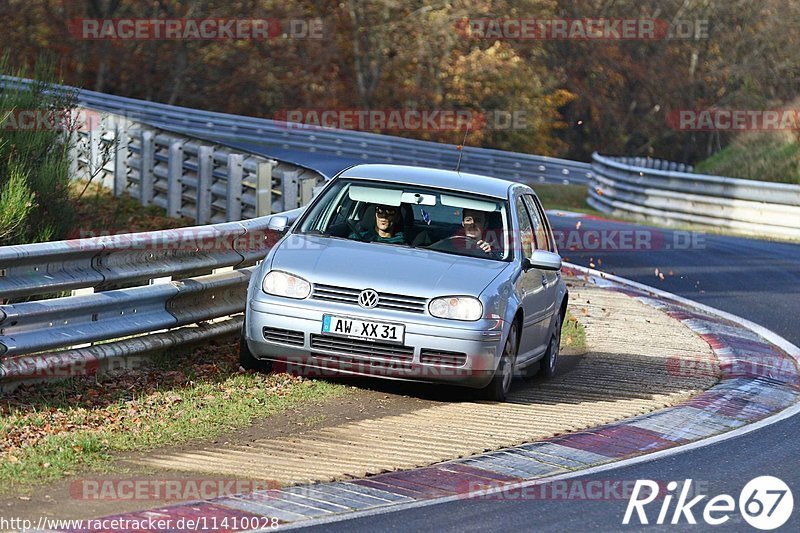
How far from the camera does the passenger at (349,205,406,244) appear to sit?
10371 mm

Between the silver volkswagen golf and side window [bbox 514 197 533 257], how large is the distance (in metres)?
0.02

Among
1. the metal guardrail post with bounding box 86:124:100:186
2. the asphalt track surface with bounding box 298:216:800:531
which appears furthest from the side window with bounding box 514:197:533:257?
the metal guardrail post with bounding box 86:124:100:186

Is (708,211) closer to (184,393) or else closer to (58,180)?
(58,180)

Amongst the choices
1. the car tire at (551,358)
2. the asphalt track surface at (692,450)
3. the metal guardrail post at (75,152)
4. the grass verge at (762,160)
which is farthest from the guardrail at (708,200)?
the car tire at (551,358)

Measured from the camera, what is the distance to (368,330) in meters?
9.24

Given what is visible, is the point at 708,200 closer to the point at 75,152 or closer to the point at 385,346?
A: the point at 75,152

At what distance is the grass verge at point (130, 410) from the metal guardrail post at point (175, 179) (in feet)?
37.1

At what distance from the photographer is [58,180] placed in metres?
15.0

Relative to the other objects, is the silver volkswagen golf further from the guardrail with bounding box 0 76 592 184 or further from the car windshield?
the guardrail with bounding box 0 76 592 184

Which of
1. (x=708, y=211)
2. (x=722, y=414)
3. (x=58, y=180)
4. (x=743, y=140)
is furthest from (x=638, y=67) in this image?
(x=722, y=414)

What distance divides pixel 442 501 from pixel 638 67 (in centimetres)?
5797

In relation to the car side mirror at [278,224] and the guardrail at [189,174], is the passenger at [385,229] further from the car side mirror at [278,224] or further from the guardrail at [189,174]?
the guardrail at [189,174]

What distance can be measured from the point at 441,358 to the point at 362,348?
1.79 ft

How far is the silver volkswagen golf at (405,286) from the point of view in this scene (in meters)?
9.28
